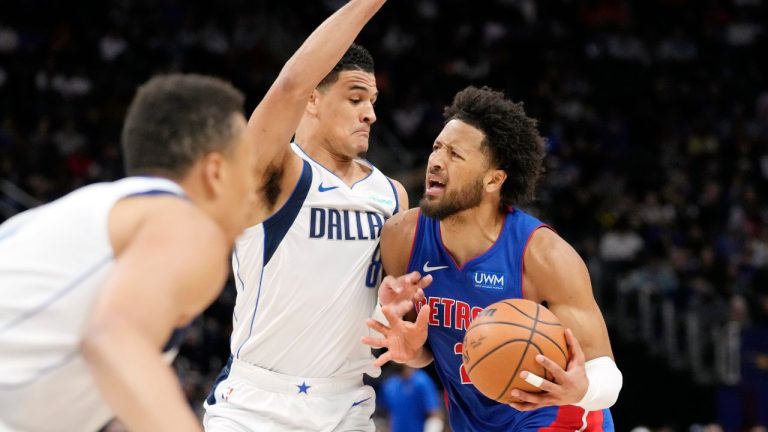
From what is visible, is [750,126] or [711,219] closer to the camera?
[711,219]

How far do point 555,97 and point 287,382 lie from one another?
580 inches

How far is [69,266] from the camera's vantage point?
2.58 m

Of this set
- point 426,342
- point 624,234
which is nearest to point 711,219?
point 624,234

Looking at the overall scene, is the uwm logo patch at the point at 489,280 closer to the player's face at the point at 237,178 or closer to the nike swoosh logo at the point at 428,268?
the nike swoosh logo at the point at 428,268

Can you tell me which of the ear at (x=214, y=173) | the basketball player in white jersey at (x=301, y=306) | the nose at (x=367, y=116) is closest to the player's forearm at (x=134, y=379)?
the ear at (x=214, y=173)

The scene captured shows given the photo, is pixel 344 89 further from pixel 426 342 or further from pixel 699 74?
pixel 699 74

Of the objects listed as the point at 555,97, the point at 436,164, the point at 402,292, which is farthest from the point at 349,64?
the point at 555,97

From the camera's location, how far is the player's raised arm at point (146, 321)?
7.45 ft

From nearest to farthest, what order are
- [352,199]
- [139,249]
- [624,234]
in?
[139,249] < [352,199] < [624,234]

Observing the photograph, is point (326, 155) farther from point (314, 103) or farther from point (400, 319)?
point (400, 319)

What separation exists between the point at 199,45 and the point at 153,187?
15.2m

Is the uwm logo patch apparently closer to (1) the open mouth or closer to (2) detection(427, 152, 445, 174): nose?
(1) the open mouth

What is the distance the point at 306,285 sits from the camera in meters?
4.99

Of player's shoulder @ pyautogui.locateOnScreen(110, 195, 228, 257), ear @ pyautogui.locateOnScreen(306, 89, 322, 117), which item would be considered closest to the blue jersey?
ear @ pyautogui.locateOnScreen(306, 89, 322, 117)
